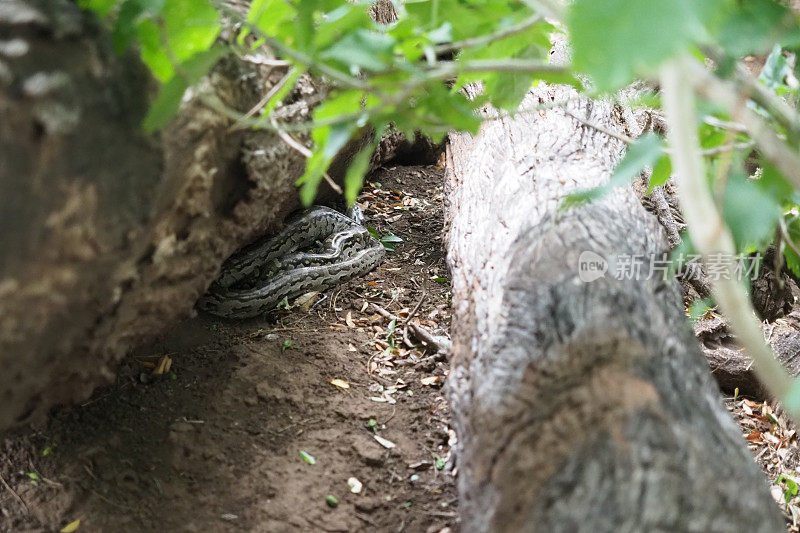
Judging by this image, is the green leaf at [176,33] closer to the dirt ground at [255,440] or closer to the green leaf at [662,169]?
the green leaf at [662,169]

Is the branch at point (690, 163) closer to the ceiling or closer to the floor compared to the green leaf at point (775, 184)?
closer to the ceiling

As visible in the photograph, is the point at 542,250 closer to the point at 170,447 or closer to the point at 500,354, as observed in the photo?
the point at 500,354

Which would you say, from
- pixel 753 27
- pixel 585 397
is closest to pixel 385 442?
pixel 585 397

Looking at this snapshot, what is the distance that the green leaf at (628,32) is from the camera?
107cm

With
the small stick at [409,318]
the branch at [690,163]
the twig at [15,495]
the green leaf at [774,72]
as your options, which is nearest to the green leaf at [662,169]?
the green leaf at [774,72]

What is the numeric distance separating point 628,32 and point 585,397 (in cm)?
105

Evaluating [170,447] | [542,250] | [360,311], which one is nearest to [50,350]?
[170,447]

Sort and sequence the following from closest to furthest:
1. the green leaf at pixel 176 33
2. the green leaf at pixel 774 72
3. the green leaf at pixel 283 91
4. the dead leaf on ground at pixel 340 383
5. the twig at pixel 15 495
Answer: the green leaf at pixel 176 33 → the green leaf at pixel 283 91 → the green leaf at pixel 774 72 → the twig at pixel 15 495 → the dead leaf on ground at pixel 340 383

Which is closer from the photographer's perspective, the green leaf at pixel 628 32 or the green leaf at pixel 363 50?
the green leaf at pixel 628 32

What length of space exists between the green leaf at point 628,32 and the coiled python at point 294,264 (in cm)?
303

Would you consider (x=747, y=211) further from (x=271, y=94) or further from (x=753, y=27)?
(x=271, y=94)

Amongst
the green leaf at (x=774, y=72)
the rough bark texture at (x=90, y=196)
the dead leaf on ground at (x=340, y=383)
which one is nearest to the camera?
the rough bark texture at (x=90, y=196)

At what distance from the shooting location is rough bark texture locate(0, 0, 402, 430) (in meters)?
1.53

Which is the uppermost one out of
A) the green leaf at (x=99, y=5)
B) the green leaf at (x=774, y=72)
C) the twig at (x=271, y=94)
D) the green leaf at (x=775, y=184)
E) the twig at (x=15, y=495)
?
the green leaf at (x=99, y=5)
